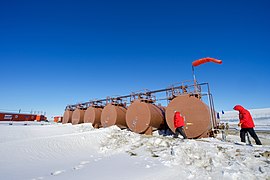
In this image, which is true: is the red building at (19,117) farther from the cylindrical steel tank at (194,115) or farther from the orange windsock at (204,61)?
the orange windsock at (204,61)

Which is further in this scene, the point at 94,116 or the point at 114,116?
the point at 94,116

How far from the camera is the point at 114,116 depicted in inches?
610

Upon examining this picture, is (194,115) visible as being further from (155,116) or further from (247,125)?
(155,116)

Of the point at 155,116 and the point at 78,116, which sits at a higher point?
the point at 78,116

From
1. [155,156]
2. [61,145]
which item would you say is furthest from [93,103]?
[155,156]

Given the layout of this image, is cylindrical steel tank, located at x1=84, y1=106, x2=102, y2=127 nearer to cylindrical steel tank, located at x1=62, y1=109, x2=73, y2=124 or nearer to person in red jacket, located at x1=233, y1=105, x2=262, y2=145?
cylindrical steel tank, located at x1=62, y1=109, x2=73, y2=124

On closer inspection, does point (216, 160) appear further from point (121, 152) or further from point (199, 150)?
point (121, 152)

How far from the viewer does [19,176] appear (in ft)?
15.1

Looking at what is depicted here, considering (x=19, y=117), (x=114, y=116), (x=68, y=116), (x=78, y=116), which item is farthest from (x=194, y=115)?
(x=19, y=117)

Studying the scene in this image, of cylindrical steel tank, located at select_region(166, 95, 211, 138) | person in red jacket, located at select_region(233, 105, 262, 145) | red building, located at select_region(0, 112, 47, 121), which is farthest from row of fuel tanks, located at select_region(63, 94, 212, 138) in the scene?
red building, located at select_region(0, 112, 47, 121)

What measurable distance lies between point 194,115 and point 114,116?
834 centimetres

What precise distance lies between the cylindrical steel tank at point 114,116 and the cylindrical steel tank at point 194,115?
646 centimetres

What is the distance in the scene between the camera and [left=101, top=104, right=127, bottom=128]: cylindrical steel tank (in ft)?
50.6

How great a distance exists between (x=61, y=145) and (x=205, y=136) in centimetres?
853
